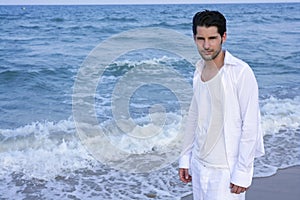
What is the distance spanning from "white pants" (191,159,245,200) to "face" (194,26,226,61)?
0.58 meters

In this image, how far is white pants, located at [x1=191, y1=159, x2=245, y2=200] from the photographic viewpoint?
2.17 meters

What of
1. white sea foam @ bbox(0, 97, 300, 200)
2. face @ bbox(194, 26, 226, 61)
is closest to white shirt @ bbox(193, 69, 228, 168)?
face @ bbox(194, 26, 226, 61)

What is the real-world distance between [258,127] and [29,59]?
1335 cm

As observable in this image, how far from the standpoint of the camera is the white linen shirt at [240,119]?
2012 mm

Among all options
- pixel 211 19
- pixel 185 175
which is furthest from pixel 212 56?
pixel 185 175

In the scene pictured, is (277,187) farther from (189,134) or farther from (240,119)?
(240,119)

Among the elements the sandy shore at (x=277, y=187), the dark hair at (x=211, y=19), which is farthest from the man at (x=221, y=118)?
the sandy shore at (x=277, y=187)

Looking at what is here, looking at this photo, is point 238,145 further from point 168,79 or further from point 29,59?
point 29,59

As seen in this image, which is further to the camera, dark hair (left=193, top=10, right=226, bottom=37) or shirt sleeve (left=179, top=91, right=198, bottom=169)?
shirt sleeve (left=179, top=91, right=198, bottom=169)

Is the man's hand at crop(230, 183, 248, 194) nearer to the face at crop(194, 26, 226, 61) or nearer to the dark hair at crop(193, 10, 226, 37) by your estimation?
the face at crop(194, 26, 226, 61)

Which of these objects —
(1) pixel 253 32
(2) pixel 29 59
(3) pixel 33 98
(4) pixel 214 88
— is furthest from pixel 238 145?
(1) pixel 253 32

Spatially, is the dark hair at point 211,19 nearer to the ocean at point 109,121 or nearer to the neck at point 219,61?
the neck at point 219,61

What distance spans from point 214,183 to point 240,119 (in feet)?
1.18

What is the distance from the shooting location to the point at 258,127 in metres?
2.08
